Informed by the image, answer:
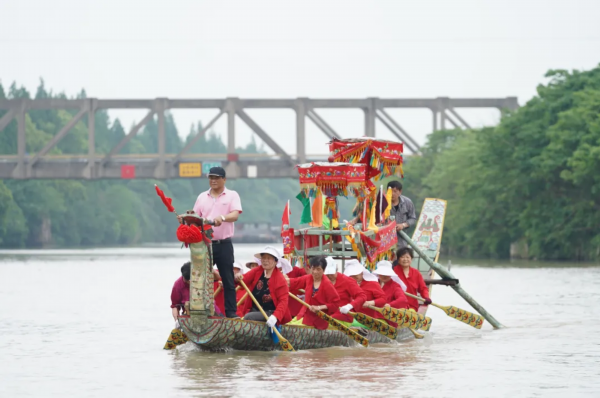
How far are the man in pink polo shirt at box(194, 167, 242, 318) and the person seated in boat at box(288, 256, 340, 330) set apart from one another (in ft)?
4.42

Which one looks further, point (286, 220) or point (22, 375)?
point (286, 220)

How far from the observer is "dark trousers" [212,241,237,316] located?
1645 cm

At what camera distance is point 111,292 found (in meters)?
35.4

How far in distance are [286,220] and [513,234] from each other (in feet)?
137

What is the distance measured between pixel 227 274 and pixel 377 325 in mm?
2890

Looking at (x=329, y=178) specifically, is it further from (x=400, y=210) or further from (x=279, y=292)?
(x=279, y=292)

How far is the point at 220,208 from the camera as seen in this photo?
54.0 ft

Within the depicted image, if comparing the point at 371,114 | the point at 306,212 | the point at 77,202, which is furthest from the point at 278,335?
the point at 77,202

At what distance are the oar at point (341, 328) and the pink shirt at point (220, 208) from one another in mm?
1561

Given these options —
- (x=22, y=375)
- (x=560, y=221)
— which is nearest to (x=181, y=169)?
(x=560, y=221)

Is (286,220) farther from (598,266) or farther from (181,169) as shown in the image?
(181,169)

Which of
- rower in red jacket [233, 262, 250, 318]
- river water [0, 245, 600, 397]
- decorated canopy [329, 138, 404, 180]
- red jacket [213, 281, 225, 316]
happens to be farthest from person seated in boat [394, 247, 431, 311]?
red jacket [213, 281, 225, 316]

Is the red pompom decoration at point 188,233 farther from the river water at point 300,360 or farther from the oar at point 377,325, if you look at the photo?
the oar at point 377,325

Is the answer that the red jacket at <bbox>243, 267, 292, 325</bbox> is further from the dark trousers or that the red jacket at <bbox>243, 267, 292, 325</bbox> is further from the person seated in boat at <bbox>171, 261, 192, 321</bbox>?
the person seated in boat at <bbox>171, 261, 192, 321</bbox>
